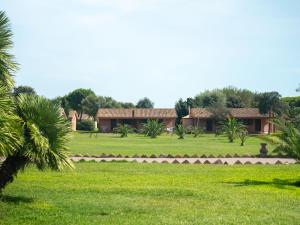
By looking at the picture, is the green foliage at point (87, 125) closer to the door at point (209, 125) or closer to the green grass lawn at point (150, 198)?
the door at point (209, 125)

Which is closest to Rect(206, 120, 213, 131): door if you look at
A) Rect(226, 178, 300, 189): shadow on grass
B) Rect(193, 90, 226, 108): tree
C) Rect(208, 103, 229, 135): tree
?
Rect(208, 103, 229, 135): tree

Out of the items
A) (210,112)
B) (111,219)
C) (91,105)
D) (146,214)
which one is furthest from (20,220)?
(91,105)

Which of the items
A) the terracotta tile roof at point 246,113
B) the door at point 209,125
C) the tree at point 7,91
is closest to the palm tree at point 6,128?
the tree at point 7,91

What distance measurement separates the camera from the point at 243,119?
81.4 m

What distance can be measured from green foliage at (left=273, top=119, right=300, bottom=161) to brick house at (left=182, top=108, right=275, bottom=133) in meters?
60.2

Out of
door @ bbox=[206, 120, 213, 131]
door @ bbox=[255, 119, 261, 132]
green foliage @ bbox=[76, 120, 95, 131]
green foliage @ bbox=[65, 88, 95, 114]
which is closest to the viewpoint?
door @ bbox=[255, 119, 261, 132]

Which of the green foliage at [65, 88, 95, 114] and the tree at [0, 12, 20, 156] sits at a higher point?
the green foliage at [65, 88, 95, 114]

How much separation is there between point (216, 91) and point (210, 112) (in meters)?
31.5

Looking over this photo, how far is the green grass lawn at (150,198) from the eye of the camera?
9.70 metres

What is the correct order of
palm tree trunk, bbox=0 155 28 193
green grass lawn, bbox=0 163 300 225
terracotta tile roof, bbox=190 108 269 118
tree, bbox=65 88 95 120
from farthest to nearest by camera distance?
tree, bbox=65 88 95 120, terracotta tile roof, bbox=190 108 269 118, palm tree trunk, bbox=0 155 28 193, green grass lawn, bbox=0 163 300 225

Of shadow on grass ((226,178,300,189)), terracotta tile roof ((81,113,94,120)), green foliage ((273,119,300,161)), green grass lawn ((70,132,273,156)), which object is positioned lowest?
shadow on grass ((226,178,300,189))

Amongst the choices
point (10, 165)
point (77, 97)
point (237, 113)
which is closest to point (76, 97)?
point (77, 97)

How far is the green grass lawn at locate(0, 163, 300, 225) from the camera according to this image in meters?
9.70

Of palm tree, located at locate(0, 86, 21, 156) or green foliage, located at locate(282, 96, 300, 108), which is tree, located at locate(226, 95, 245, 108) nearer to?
green foliage, located at locate(282, 96, 300, 108)
